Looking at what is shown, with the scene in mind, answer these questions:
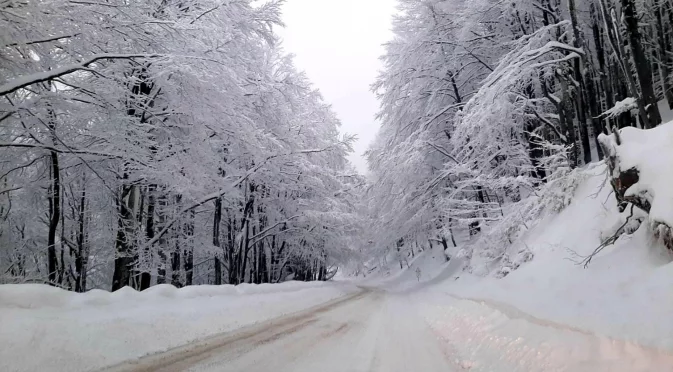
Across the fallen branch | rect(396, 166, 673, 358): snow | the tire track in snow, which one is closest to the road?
A: the tire track in snow

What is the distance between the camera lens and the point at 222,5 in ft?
30.7

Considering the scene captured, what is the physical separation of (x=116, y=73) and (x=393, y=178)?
1209 centimetres

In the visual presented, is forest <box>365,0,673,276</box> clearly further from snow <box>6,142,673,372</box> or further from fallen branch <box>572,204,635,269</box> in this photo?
fallen branch <box>572,204,635,269</box>

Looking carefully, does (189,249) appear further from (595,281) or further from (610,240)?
(610,240)

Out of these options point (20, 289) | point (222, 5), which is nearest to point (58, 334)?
point (20, 289)

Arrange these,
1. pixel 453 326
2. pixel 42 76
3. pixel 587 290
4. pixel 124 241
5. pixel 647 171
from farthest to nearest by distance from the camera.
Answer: pixel 124 241, pixel 453 326, pixel 42 76, pixel 587 290, pixel 647 171

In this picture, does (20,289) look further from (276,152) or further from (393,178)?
(393,178)

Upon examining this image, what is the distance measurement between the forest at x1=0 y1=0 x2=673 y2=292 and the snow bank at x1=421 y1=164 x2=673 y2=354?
90 cm

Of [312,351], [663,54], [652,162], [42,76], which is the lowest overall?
[312,351]

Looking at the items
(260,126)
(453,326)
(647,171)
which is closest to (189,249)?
(260,126)

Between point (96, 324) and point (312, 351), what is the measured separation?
108 inches

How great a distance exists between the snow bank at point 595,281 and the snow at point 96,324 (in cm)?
462

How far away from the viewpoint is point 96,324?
4758 millimetres

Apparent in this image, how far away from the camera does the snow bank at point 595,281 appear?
3.54m
